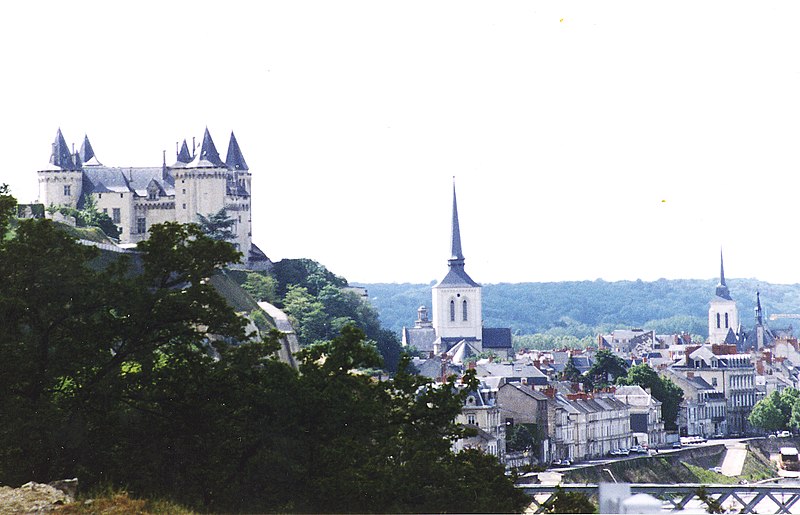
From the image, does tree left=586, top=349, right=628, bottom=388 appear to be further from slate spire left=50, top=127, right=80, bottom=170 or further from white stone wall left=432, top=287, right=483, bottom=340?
white stone wall left=432, top=287, right=483, bottom=340

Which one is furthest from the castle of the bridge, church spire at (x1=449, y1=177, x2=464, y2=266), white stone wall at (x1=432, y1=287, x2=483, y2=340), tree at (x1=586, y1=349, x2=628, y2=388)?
white stone wall at (x1=432, y1=287, x2=483, y2=340)

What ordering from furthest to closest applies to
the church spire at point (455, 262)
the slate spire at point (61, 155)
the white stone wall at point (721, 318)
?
1. the white stone wall at point (721, 318)
2. the church spire at point (455, 262)
3. the slate spire at point (61, 155)

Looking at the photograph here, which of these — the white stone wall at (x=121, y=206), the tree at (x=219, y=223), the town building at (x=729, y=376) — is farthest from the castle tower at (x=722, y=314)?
the white stone wall at (x=121, y=206)

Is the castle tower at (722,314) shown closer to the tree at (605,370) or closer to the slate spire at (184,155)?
the tree at (605,370)

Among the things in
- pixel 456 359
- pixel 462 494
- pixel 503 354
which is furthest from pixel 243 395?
pixel 503 354

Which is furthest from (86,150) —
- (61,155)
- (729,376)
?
(729,376)
